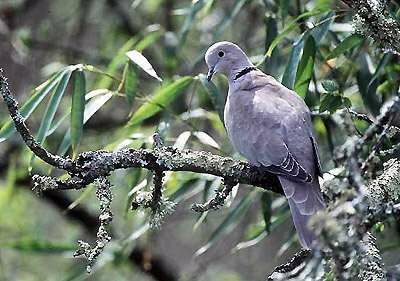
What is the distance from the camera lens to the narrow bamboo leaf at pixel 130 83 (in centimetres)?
340

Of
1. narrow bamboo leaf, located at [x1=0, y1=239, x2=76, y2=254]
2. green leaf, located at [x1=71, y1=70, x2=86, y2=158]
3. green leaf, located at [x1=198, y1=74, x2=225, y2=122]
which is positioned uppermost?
green leaf, located at [x1=71, y1=70, x2=86, y2=158]

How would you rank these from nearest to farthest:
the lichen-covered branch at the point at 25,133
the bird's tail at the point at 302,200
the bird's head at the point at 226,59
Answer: the lichen-covered branch at the point at 25,133 < the bird's tail at the point at 302,200 < the bird's head at the point at 226,59

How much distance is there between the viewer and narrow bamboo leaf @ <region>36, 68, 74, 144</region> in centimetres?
302

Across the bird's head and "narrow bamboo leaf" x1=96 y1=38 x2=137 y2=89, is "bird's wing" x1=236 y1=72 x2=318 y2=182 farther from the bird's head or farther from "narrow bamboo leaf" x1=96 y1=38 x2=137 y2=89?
"narrow bamboo leaf" x1=96 y1=38 x2=137 y2=89

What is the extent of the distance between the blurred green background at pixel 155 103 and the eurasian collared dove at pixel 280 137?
104 mm

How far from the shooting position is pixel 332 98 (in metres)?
2.86

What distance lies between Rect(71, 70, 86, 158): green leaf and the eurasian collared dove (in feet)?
1.66

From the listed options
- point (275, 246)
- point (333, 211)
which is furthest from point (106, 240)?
point (275, 246)

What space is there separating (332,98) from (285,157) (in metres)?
0.27

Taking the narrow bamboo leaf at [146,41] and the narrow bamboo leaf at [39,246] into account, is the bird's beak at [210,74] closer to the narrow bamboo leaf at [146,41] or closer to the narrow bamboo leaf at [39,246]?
the narrow bamboo leaf at [146,41]

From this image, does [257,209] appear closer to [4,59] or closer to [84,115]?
[4,59]

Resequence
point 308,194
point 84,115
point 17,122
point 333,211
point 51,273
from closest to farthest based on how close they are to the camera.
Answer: point 333,211 → point 17,122 → point 308,194 → point 84,115 → point 51,273

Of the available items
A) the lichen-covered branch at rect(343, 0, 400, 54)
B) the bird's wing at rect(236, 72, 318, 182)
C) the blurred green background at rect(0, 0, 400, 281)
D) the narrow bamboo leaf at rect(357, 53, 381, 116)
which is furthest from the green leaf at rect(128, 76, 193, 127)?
the lichen-covered branch at rect(343, 0, 400, 54)

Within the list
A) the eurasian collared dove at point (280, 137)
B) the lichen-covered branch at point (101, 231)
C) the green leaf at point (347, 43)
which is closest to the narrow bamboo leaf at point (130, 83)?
the eurasian collared dove at point (280, 137)
